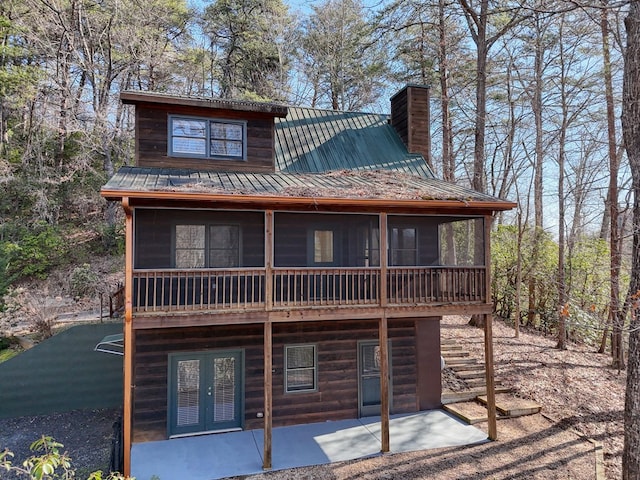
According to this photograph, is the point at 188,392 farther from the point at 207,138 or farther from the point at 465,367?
the point at 465,367

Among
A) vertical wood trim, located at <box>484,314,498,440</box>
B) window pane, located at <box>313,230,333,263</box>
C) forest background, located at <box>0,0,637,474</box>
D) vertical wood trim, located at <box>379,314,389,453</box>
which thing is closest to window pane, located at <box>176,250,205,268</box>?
window pane, located at <box>313,230,333,263</box>

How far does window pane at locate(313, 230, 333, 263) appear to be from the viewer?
10.7 meters

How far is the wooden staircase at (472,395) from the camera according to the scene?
10.3 metres

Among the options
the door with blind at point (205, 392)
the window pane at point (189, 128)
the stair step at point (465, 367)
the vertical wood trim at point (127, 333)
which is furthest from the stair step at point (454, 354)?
the window pane at point (189, 128)

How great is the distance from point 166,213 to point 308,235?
3454mm

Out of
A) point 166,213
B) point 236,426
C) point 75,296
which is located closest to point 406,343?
point 236,426

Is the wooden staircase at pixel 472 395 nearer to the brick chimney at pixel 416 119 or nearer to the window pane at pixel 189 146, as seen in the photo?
the brick chimney at pixel 416 119

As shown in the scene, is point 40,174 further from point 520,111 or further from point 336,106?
point 520,111

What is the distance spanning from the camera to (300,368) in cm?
1029

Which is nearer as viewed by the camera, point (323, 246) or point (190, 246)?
point (190, 246)

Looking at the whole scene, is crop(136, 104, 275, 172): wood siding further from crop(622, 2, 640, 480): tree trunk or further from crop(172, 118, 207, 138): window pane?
crop(622, 2, 640, 480): tree trunk

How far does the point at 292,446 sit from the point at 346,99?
19.7 m

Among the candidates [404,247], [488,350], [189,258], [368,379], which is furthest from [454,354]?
[189,258]

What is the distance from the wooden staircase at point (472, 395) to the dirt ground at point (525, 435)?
289 mm
